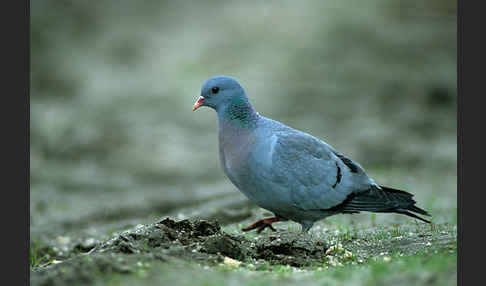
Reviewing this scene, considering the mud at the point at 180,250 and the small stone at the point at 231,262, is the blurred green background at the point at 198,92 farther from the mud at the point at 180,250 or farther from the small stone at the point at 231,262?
the small stone at the point at 231,262

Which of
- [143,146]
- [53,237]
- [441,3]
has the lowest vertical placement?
[53,237]

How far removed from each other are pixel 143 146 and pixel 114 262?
30.4 feet

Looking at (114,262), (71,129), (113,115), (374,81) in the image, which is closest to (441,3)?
(374,81)

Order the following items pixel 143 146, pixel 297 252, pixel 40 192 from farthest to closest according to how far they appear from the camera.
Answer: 1. pixel 143 146
2. pixel 40 192
3. pixel 297 252

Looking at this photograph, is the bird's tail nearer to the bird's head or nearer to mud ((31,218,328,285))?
mud ((31,218,328,285))

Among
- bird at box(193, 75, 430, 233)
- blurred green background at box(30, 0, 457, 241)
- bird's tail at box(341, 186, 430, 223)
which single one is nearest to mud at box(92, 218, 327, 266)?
bird at box(193, 75, 430, 233)

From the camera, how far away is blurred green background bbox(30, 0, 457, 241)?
10.8m

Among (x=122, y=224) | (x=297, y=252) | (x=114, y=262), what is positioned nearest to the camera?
(x=114, y=262)

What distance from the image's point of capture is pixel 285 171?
5695mm

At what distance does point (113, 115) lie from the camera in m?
15.2

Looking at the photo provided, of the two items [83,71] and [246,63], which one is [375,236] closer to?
[246,63]

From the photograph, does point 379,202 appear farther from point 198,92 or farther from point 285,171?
point 198,92

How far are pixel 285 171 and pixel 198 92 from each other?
1035 cm

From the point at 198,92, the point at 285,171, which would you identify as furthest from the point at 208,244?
the point at 198,92
